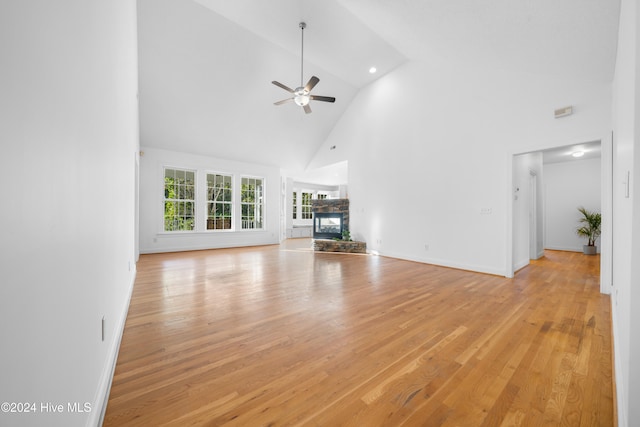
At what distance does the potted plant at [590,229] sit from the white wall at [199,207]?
27.2 feet

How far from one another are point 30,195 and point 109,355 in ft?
4.77

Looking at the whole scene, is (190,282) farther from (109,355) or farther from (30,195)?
(30,195)

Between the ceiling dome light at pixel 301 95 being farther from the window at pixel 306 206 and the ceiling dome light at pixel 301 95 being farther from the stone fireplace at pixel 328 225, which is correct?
the window at pixel 306 206

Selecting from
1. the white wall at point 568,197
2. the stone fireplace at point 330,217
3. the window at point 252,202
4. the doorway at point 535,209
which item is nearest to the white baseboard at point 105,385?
the doorway at point 535,209

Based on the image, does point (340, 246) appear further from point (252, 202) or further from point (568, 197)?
point (568, 197)

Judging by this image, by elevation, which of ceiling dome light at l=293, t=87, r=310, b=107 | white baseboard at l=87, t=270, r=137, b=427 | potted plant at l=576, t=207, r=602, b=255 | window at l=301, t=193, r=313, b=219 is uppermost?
ceiling dome light at l=293, t=87, r=310, b=107

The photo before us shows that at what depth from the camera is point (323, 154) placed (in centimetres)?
834

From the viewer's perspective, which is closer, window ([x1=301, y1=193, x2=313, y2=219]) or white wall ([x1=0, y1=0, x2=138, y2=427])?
white wall ([x1=0, y1=0, x2=138, y2=427])

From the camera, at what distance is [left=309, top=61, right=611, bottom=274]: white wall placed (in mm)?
3676

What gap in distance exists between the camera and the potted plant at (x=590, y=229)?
5.86 m

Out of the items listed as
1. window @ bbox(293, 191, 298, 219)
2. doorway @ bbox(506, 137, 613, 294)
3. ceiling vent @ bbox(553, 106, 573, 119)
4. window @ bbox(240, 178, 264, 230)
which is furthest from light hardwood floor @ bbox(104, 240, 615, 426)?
window @ bbox(293, 191, 298, 219)

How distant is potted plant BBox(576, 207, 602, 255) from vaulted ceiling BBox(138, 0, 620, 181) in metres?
4.36

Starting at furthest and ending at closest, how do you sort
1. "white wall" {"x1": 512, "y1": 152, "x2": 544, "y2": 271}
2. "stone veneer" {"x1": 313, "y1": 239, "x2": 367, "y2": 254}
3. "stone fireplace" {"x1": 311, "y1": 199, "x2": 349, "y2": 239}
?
1. "stone fireplace" {"x1": 311, "y1": 199, "x2": 349, "y2": 239}
2. "stone veneer" {"x1": 313, "y1": 239, "x2": 367, "y2": 254}
3. "white wall" {"x1": 512, "y1": 152, "x2": 544, "y2": 271}

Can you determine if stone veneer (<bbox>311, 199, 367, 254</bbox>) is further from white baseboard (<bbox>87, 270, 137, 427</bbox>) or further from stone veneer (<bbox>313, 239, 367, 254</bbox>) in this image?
white baseboard (<bbox>87, 270, 137, 427</bbox>)
